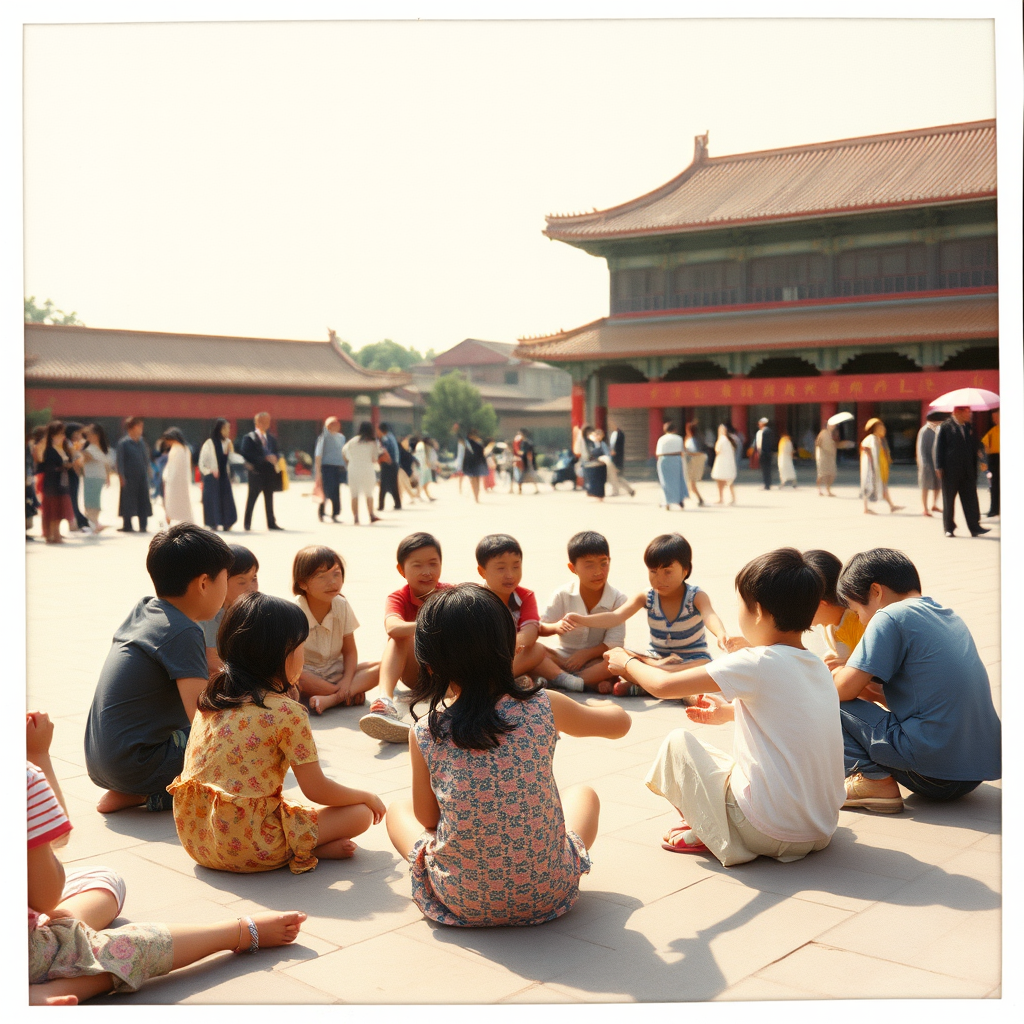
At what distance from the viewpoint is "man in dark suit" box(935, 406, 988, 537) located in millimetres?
10883

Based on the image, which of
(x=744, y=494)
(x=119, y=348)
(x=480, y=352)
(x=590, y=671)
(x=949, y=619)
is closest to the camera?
(x=949, y=619)

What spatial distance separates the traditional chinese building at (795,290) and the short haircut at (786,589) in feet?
75.4

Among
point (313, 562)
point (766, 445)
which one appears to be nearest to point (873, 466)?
point (766, 445)

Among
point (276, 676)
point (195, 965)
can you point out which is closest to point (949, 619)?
point (276, 676)

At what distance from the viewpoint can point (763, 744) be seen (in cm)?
287

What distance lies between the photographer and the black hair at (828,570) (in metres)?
3.64

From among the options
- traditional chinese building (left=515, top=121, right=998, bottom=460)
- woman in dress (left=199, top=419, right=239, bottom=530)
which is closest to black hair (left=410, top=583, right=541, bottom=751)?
woman in dress (left=199, top=419, right=239, bottom=530)

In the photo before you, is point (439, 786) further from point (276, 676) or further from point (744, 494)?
point (744, 494)

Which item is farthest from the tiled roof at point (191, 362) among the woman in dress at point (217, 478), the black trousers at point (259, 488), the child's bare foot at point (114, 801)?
the child's bare foot at point (114, 801)

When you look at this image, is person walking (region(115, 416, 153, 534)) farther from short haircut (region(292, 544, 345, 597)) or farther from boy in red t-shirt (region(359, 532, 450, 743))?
boy in red t-shirt (region(359, 532, 450, 743))

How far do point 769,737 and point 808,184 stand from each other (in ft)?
89.2

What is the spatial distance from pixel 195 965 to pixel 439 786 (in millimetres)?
646

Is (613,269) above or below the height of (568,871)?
above

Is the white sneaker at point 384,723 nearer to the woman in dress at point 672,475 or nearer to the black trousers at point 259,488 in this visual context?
the black trousers at point 259,488
